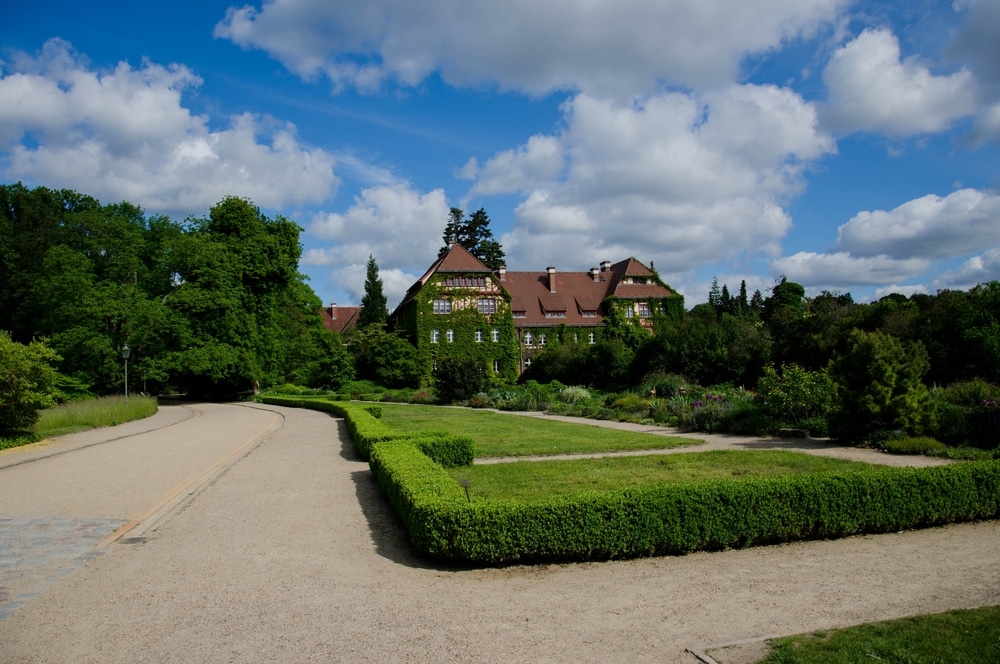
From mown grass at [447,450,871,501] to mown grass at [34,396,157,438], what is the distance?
15.2 meters

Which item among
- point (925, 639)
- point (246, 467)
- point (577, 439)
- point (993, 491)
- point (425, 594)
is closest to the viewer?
point (925, 639)

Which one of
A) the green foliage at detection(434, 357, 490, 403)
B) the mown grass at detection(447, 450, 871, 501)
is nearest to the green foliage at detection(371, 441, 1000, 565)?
the mown grass at detection(447, 450, 871, 501)

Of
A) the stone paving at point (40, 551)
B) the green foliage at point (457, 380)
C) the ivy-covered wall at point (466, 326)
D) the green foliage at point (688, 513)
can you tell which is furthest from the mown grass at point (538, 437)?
the ivy-covered wall at point (466, 326)

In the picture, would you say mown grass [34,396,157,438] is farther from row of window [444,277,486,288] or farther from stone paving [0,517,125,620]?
row of window [444,277,486,288]

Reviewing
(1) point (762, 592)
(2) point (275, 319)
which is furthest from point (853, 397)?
(2) point (275, 319)

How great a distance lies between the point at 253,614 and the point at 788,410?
14.5m

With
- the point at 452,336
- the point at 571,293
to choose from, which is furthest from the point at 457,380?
the point at 571,293

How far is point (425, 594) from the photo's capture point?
5805mm

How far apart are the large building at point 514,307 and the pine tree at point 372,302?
235 centimetres

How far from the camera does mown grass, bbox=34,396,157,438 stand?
20.6 m

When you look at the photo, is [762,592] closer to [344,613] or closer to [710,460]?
[344,613]

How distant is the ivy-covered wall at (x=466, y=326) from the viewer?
50.4 meters

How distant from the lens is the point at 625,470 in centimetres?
1103

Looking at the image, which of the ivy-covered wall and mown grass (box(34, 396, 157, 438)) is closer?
mown grass (box(34, 396, 157, 438))
